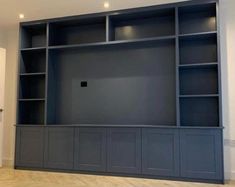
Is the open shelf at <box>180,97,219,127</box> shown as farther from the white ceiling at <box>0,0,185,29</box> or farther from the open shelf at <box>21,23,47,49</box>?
the open shelf at <box>21,23,47,49</box>

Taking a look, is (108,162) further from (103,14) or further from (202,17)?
(202,17)

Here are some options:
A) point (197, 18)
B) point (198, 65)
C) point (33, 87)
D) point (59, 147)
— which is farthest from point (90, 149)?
point (197, 18)

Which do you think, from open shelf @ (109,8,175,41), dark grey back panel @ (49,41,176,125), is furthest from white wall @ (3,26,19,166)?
open shelf @ (109,8,175,41)

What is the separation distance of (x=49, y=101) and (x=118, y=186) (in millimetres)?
2093

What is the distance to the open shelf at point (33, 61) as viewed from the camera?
516 centimetres

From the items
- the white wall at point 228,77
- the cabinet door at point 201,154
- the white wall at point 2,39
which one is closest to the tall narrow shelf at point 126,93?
the cabinet door at point 201,154

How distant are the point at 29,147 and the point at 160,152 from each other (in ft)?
7.89

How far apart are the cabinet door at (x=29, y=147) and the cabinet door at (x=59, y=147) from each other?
148mm

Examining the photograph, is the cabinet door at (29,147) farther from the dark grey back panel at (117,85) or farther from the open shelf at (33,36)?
the open shelf at (33,36)

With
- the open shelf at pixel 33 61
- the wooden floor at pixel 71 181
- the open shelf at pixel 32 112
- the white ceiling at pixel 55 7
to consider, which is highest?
the white ceiling at pixel 55 7

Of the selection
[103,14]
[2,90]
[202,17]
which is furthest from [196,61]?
[2,90]

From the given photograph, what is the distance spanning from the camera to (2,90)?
5289mm

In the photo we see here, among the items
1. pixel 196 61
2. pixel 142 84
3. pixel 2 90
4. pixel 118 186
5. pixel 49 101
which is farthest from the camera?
pixel 2 90

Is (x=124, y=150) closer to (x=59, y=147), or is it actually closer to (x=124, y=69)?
(x=59, y=147)
